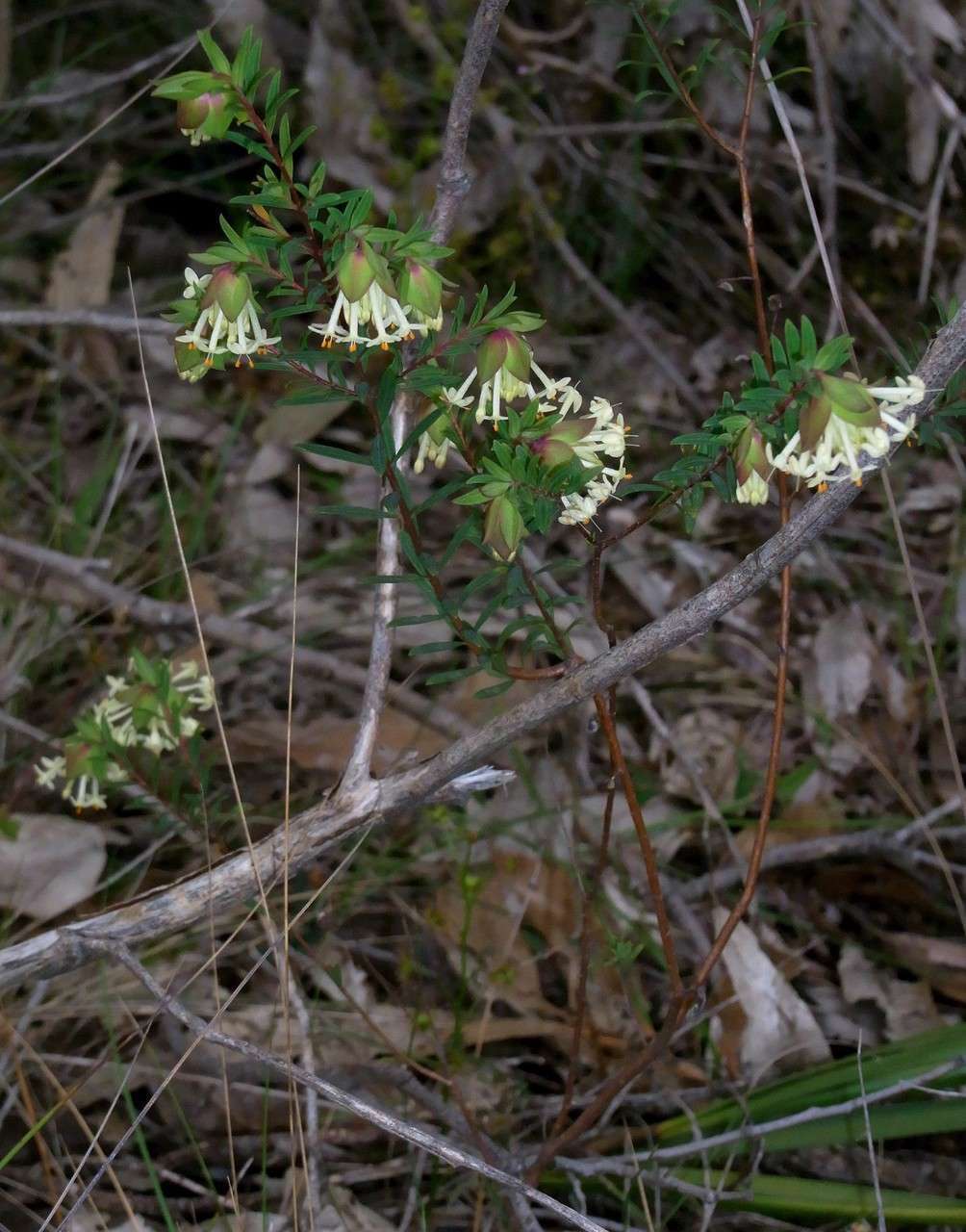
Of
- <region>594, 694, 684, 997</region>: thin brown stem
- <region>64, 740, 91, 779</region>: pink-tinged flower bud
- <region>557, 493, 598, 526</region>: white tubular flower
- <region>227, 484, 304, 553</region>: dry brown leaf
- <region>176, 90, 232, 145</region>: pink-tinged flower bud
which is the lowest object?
<region>227, 484, 304, 553</region>: dry brown leaf

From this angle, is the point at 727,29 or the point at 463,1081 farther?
the point at 727,29

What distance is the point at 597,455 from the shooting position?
3.58ft

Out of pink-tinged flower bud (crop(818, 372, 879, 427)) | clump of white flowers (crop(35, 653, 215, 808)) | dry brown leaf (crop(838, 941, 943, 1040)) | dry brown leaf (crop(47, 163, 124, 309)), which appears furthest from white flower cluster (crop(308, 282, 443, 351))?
dry brown leaf (crop(47, 163, 124, 309))

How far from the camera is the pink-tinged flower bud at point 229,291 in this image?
0.95 meters

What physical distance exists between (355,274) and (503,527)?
25 cm

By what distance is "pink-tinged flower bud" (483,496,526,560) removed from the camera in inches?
40.4

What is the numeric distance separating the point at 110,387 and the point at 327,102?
888 mm

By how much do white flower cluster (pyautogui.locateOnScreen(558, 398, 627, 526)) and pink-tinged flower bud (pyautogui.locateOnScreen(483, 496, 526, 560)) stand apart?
0.08 metres

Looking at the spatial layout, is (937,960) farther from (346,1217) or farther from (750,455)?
(750,455)

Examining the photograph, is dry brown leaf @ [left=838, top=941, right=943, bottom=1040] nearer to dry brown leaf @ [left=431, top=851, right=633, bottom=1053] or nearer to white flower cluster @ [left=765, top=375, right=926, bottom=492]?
dry brown leaf @ [left=431, top=851, right=633, bottom=1053]

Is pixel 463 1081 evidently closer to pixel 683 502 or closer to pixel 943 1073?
pixel 943 1073

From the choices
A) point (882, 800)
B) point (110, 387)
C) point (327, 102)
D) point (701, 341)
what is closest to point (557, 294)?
point (701, 341)

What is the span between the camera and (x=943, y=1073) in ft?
4.96

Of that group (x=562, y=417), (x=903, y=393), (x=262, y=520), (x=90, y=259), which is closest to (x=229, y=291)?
(x=562, y=417)
